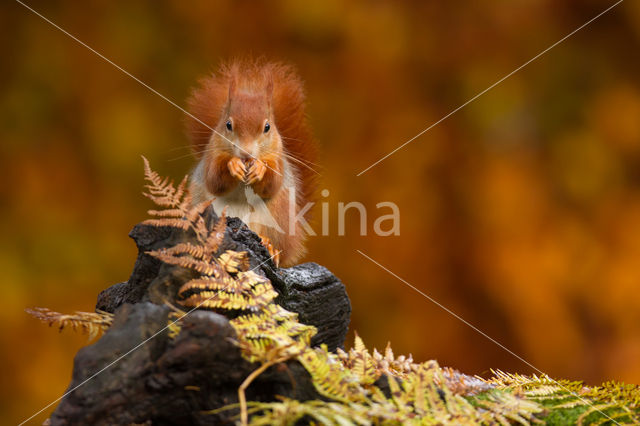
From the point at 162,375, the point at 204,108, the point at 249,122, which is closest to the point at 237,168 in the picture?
the point at 249,122

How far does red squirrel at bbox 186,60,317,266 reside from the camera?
81.7 inches

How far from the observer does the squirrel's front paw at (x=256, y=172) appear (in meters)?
2.01

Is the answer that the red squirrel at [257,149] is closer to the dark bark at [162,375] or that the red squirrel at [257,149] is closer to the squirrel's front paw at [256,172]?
the squirrel's front paw at [256,172]

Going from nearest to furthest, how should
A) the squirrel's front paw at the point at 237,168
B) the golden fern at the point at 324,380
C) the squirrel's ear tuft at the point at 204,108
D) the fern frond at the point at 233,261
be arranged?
the golden fern at the point at 324,380, the fern frond at the point at 233,261, the squirrel's front paw at the point at 237,168, the squirrel's ear tuft at the point at 204,108

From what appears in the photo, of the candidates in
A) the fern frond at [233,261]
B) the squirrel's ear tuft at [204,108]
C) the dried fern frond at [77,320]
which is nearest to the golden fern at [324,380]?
the fern frond at [233,261]

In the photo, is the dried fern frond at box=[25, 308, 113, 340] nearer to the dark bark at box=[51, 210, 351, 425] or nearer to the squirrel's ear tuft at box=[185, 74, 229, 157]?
the dark bark at box=[51, 210, 351, 425]

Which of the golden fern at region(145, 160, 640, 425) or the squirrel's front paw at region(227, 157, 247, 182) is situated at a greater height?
the squirrel's front paw at region(227, 157, 247, 182)

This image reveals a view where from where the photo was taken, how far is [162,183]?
4.06 ft

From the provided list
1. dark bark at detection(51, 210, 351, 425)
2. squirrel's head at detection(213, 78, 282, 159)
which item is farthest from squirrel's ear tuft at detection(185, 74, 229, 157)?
dark bark at detection(51, 210, 351, 425)

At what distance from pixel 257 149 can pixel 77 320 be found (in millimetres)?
966

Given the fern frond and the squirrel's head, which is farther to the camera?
the squirrel's head

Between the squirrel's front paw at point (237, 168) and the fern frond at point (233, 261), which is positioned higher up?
the squirrel's front paw at point (237, 168)

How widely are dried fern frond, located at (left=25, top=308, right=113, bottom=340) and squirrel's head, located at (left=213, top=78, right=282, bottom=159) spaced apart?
897 millimetres

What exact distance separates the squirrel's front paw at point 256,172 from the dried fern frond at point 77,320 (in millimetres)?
823
